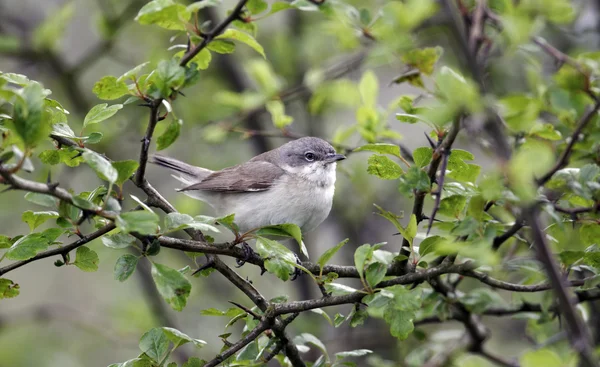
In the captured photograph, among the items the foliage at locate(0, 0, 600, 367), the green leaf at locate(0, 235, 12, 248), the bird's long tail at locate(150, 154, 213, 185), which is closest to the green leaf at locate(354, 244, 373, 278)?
the foliage at locate(0, 0, 600, 367)

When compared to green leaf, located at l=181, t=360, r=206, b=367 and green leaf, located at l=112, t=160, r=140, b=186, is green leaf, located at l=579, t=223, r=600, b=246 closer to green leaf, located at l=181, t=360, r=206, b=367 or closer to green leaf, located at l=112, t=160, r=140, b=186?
green leaf, located at l=181, t=360, r=206, b=367

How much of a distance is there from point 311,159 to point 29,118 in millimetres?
3025

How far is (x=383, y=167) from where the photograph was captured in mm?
2641

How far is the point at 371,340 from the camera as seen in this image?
Answer: 5441 mm

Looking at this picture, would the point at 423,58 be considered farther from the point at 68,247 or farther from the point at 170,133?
the point at 68,247

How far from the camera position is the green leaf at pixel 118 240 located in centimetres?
244

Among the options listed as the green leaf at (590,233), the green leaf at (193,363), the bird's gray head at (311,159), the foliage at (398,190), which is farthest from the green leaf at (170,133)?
the bird's gray head at (311,159)

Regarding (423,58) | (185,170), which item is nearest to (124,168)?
(423,58)

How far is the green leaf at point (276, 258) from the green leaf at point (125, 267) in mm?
481

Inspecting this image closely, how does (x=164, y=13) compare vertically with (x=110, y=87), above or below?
above

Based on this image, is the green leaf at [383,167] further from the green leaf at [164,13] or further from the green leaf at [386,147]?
the green leaf at [164,13]

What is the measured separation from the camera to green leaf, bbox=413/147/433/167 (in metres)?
2.48

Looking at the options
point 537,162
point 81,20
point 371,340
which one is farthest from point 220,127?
point 81,20

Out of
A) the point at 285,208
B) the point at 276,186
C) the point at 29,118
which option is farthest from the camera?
the point at 276,186
